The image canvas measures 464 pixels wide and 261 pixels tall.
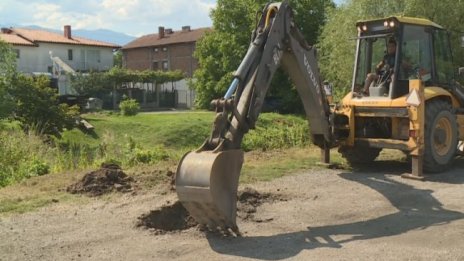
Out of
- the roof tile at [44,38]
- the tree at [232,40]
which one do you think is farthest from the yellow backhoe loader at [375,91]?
the roof tile at [44,38]

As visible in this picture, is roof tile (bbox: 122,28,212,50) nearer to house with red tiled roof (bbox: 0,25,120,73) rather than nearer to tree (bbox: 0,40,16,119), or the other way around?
house with red tiled roof (bbox: 0,25,120,73)

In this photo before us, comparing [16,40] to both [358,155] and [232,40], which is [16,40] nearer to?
[232,40]

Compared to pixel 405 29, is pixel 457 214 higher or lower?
lower

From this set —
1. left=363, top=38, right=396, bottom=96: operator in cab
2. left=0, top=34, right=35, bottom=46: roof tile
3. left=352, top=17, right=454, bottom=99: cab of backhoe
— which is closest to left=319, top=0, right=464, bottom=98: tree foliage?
left=352, top=17, right=454, bottom=99: cab of backhoe

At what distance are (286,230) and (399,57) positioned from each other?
5.31 meters

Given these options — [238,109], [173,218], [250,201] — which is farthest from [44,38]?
[238,109]

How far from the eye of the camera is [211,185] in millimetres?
6465

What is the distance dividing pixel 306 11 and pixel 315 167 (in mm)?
26380

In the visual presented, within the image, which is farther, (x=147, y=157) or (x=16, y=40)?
(x=16, y=40)

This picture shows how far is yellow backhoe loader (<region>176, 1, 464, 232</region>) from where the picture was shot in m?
8.08

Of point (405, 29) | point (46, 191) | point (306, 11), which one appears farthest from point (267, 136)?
point (306, 11)

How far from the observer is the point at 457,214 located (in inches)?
315

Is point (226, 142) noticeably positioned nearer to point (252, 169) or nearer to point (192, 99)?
point (252, 169)

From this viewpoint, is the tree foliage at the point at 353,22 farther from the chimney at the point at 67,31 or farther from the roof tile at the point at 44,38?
the chimney at the point at 67,31
